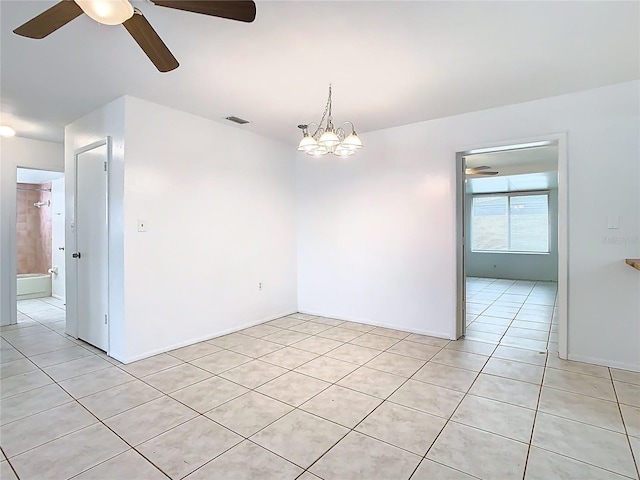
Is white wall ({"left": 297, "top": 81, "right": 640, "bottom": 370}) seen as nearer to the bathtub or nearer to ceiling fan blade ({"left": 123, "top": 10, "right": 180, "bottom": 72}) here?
ceiling fan blade ({"left": 123, "top": 10, "right": 180, "bottom": 72})

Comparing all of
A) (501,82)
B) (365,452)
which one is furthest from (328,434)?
(501,82)

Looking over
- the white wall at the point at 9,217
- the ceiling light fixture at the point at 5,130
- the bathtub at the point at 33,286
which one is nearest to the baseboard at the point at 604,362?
the ceiling light fixture at the point at 5,130

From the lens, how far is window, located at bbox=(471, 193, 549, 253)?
336 inches

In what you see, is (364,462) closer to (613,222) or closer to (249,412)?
(249,412)

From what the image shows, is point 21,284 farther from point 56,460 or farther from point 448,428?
point 448,428

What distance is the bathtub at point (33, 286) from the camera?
20.5 ft

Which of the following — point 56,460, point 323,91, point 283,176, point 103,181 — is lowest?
point 56,460

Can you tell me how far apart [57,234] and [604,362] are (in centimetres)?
838

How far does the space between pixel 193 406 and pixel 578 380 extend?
3.02 m

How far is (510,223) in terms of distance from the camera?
8945 mm

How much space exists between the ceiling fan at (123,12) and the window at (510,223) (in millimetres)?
9011

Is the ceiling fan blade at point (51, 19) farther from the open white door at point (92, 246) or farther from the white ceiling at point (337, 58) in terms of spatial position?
the open white door at point (92, 246)

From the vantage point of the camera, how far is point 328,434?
2.07m

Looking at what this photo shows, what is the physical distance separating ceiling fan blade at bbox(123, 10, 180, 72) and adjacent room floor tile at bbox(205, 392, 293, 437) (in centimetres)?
227
